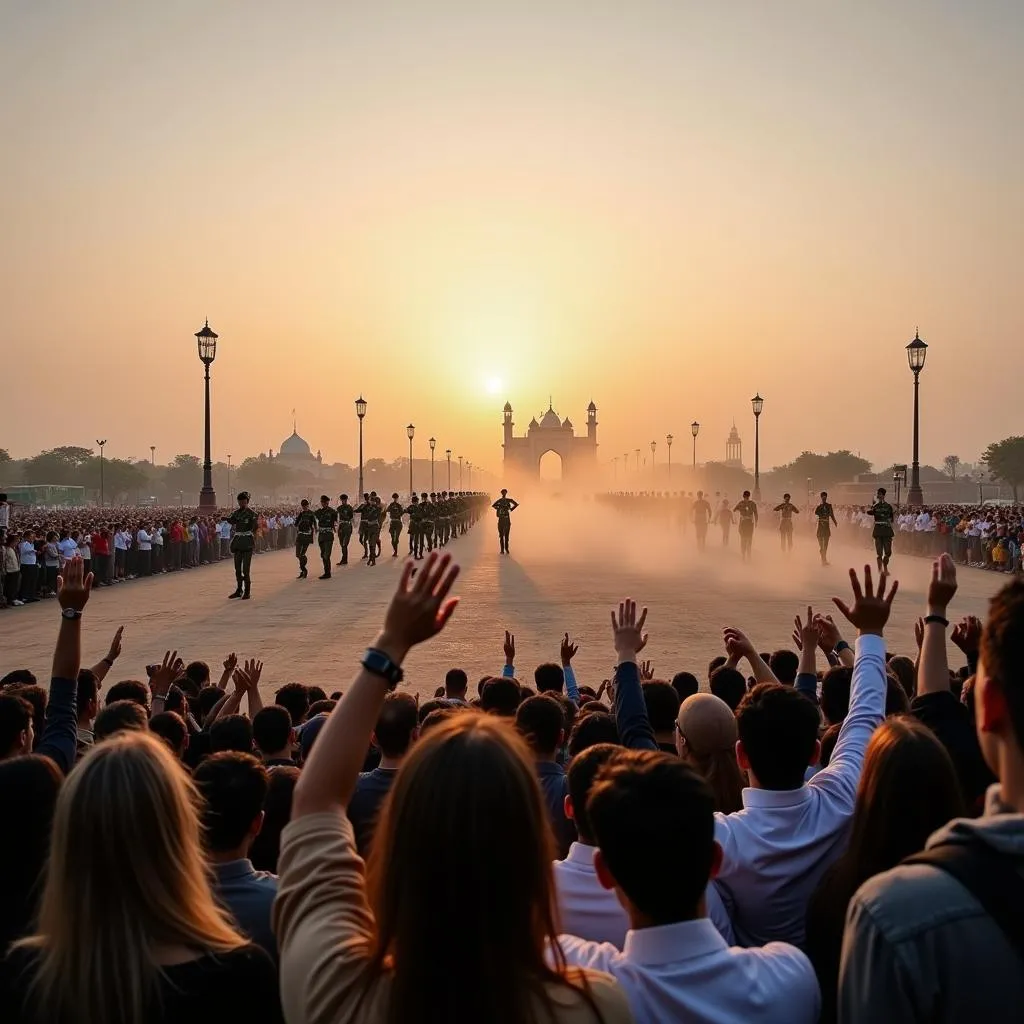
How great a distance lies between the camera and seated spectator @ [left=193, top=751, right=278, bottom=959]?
2842 mm

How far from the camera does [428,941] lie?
5.51ft

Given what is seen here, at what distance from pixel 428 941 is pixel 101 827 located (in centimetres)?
79

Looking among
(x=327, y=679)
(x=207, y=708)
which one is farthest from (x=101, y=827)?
(x=327, y=679)

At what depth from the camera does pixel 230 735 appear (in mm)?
4914

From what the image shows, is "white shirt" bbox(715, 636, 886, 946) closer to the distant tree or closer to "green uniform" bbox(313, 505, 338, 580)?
"green uniform" bbox(313, 505, 338, 580)

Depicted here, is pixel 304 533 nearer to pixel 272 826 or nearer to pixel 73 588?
pixel 73 588

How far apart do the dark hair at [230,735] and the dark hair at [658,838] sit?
3175 millimetres

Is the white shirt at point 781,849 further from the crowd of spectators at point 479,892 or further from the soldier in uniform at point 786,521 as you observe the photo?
the soldier in uniform at point 786,521

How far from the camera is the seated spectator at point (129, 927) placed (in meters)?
1.92

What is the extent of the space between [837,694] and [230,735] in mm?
3250

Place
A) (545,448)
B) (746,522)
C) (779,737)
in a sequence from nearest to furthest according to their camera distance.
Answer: (779,737)
(746,522)
(545,448)

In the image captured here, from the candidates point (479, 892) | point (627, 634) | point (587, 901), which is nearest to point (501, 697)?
point (627, 634)

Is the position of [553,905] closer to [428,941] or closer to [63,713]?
[428,941]

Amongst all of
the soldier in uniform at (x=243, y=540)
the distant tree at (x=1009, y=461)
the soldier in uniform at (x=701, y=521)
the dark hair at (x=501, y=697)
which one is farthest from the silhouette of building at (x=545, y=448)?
the dark hair at (x=501, y=697)
